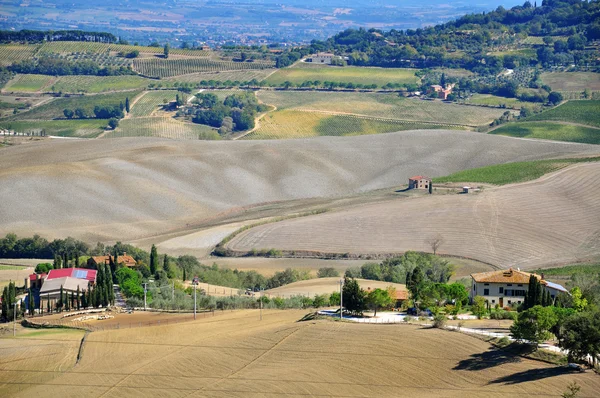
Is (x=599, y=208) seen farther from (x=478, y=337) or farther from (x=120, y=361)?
(x=120, y=361)

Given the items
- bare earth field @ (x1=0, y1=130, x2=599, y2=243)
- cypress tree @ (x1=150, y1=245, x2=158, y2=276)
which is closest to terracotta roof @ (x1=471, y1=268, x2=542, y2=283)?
cypress tree @ (x1=150, y1=245, x2=158, y2=276)

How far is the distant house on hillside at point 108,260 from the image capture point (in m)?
86.8

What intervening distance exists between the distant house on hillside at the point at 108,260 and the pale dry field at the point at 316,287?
10886mm

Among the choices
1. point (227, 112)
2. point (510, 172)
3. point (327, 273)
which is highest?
point (227, 112)

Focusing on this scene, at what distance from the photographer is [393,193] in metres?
127

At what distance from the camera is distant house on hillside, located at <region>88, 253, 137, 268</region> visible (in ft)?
285

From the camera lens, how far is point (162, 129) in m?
181

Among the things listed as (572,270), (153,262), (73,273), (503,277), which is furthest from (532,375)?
(153,262)

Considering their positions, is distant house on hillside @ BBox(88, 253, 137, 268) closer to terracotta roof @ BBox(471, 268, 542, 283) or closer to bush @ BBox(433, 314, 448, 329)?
terracotta roof @ BBox(471, 268, 542, 283)

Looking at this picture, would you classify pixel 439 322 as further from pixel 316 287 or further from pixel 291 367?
pixel 316 287

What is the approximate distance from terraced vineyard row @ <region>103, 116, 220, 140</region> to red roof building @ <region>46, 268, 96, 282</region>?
302 feet

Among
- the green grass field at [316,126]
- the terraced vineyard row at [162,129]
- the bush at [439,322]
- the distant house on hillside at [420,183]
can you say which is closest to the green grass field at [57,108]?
the terraced vineyard row at [162,129]

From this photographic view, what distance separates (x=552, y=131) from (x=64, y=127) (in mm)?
70498

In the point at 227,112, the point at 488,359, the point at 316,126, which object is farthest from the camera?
the point at 227,112
